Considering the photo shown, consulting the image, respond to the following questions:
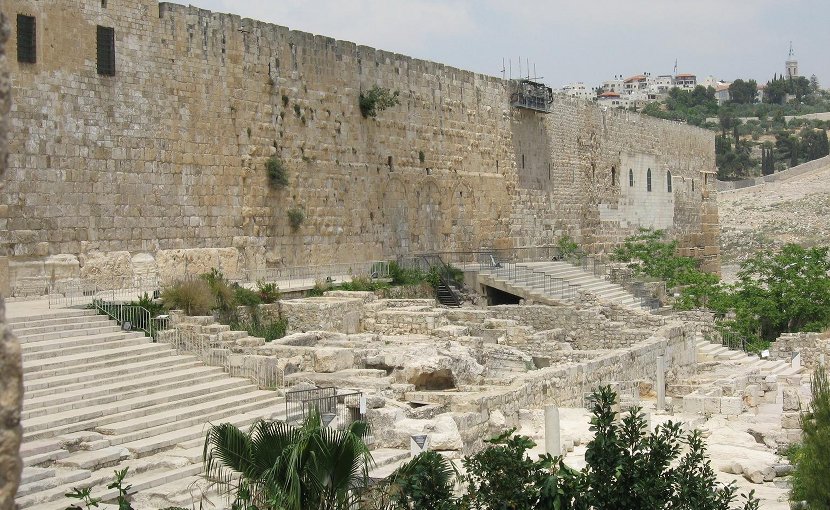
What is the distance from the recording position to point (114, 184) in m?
18.0

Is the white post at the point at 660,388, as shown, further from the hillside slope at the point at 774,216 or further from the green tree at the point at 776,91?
the green tree at the point at 776,91

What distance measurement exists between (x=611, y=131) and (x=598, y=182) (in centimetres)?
207

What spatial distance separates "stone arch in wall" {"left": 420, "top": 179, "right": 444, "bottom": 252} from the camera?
26.6 meters

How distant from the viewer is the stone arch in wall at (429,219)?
2661cm

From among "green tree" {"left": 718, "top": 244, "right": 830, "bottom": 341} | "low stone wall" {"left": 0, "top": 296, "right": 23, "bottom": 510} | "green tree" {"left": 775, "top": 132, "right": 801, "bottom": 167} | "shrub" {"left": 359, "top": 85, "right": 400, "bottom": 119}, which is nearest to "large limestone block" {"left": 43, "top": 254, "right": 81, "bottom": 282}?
"shrub" {"left": 359, "top": 85, "right": 400, "bottom": 119}

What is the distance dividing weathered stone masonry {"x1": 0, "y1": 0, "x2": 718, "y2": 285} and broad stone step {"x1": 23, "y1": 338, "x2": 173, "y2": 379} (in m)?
3.19

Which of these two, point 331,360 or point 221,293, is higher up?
point 221,293

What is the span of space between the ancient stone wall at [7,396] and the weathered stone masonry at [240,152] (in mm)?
13872

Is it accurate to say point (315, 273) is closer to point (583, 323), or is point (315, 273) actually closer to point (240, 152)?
point (240, 152)

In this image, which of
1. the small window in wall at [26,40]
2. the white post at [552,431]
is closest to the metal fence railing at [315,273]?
the small window in wall at [26,40]

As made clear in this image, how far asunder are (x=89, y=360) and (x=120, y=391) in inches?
35.6

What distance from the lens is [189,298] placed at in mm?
16156

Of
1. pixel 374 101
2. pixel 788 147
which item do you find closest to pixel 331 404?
pixel 374 101

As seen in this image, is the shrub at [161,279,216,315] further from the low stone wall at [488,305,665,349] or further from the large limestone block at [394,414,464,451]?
the low stone wall at [488,305,665,349]
